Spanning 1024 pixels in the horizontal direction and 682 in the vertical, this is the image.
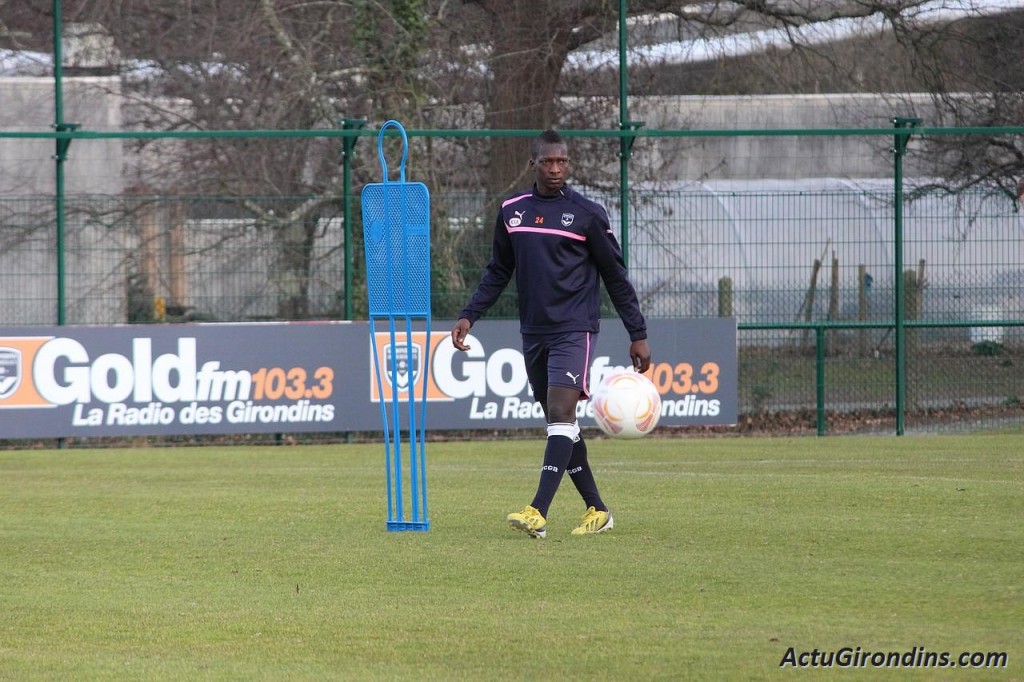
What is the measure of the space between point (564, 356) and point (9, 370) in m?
9.17

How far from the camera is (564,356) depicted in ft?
27.1

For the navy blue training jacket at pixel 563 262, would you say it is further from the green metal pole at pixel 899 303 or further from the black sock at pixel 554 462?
the green metal pole at pixel 899 303

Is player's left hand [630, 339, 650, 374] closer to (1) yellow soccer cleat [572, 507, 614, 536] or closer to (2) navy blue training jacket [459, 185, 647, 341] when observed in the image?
(2) navy blue training jacket [459, 185, 647, 341]

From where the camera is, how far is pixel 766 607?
6227 millimetres

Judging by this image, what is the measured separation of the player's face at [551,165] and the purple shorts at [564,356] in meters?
0.85

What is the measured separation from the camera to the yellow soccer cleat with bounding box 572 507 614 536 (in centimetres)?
843

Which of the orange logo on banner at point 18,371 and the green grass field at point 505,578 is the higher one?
the orange logo on banner at point 18,371

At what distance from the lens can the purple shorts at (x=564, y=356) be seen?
823 cm

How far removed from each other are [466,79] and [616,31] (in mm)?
2290

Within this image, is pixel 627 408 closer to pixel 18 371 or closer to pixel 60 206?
pixel 18 371

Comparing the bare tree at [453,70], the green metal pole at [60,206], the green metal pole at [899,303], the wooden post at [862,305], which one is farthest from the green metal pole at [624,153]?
the green metal pole at [60,206]

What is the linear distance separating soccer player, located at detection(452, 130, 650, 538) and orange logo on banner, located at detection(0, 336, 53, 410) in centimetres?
857

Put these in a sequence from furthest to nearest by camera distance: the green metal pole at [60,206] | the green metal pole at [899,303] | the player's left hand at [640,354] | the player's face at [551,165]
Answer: the green metal pole at [899,303] → the green metal pole at [60,206] → the player's left hand at [640,354] → the player's face at [551,165]

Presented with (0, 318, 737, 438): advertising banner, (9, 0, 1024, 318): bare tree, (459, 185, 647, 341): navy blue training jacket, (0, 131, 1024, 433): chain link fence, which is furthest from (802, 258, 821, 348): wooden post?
(459, 185, 647, 341): navy blue training jacket
